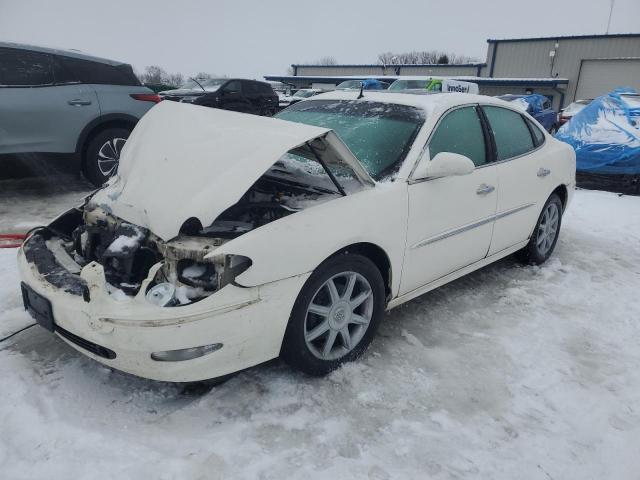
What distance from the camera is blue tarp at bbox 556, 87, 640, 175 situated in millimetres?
7387

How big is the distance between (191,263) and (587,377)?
2.30 meters

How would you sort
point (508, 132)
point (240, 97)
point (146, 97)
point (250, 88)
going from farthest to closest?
point (250, 88) → point (240, 97) → point (146, 97) → point (508, 132)

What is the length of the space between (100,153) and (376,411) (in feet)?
16.2

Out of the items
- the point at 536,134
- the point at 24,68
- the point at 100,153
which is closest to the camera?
the point at 536,134

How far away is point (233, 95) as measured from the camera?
13297mm

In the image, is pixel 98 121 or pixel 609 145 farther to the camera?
pixel 609 145

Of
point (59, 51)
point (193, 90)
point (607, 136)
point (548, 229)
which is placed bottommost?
point (548, 229)

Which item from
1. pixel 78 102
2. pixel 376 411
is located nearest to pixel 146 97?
pixel 78 102

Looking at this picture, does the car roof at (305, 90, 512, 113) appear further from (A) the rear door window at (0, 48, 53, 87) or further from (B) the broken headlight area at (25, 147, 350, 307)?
(A) the rear door window at (0, 48, 53, 87)

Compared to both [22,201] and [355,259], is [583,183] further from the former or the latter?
[22,201]

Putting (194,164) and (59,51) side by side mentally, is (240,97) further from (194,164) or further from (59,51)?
(194,164)

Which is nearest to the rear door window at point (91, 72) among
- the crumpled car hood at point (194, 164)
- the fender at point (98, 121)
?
the fender at point (98, 121)

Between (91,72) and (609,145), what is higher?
(91,72)

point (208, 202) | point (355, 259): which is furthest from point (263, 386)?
point (208, 202)
